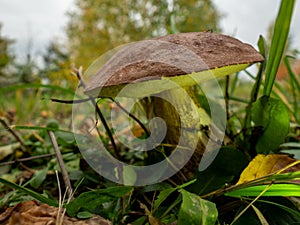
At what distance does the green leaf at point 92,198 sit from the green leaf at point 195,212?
100 mm

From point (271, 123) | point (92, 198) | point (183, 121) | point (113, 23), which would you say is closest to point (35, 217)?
point (92, 198)

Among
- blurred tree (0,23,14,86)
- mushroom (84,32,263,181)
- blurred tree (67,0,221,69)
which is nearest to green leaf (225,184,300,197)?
mushroom (84,32,263,181)

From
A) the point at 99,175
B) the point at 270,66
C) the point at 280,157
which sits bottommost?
the point at 99,175

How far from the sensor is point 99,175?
67cm

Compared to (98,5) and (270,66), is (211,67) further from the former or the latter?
(98,5)

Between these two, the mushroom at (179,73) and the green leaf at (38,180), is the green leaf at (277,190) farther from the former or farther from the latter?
the green leaf at (38,180)

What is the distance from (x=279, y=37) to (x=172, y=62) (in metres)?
0.20

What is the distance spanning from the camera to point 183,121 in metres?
0.63

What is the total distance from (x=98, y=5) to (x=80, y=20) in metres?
1.01

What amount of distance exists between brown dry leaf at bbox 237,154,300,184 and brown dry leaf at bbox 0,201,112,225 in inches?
9.4

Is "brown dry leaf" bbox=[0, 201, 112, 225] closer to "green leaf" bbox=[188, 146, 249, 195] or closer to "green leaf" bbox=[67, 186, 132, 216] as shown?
"green leaf" bbox=[67, 186, 132, 216]

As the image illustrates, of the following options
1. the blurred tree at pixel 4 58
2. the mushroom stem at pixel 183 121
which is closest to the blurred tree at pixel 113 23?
the blurred tree at pixel 4 58

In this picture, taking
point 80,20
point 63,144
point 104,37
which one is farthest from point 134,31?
point 63,144

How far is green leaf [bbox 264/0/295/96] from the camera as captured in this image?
0.44m
